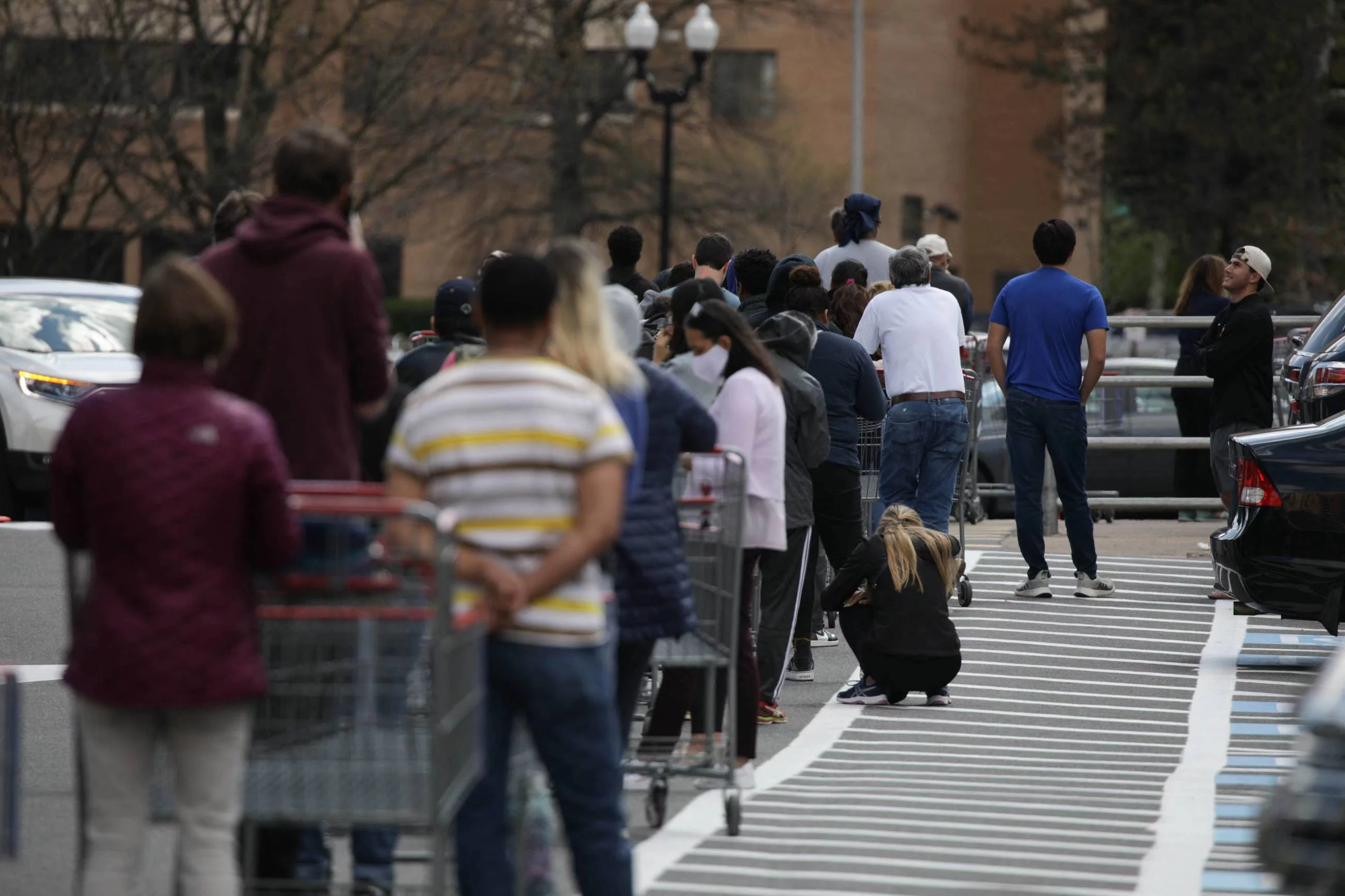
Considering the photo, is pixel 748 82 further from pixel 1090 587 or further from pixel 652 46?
pixel 1090 587

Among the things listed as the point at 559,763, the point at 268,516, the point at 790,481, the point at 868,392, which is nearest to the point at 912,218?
the point at 868,392

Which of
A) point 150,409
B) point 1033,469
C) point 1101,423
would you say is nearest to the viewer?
point 150,409

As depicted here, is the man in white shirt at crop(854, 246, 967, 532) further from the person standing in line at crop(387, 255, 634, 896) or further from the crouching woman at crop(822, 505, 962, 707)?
the person standing in line at crop(387, 255, 634, 896)

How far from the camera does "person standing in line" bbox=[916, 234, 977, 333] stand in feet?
47.5

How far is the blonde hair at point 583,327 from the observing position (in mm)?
5625

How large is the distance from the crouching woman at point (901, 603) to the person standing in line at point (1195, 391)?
5843mm

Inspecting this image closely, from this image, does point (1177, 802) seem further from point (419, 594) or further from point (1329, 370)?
point (1329, 370)

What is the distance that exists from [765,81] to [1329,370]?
39909mm

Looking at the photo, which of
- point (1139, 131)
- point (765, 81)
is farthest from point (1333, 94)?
point (765, 81)

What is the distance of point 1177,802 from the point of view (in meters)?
8.42

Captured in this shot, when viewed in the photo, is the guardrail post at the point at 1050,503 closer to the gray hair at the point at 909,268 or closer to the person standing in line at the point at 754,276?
the gray hair at the point at 909,268

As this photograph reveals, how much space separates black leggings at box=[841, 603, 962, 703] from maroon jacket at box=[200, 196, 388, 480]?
4.80 metres

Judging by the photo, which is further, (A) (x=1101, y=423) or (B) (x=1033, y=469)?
(A) (x=1101, y=423)

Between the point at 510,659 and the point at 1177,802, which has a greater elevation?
the point at 510,659
